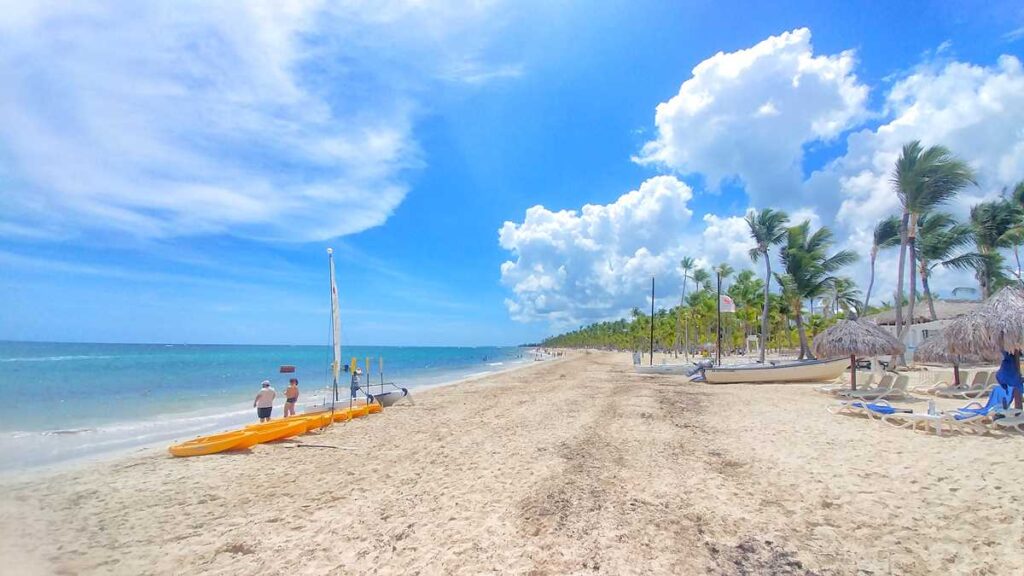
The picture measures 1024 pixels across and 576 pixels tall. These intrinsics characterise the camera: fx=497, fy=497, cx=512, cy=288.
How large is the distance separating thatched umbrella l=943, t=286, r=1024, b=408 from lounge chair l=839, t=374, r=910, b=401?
210 centimetres

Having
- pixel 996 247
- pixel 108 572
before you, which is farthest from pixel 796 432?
pixel 996 247

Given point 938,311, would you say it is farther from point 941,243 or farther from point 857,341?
point 857,341

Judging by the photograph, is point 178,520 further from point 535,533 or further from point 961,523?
point 961,523

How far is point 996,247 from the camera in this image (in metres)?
24.7

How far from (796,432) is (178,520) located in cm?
930

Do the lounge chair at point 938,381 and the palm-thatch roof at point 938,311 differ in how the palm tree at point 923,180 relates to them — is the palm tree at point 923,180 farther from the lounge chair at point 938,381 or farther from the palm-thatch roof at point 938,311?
the palm-thatch roof at point 938,311

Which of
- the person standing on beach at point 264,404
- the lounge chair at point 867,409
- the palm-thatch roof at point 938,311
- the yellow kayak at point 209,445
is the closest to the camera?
the yellow kayak at point 209,445

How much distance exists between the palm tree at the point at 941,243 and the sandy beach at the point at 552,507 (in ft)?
67.4

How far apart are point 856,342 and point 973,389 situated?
3045 millimetres

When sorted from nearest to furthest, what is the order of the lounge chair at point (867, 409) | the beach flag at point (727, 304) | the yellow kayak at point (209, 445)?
the yellow kayak at point (209, 445) → the lounge chair at point (867, 409) → the beach flag at point (727, 304)

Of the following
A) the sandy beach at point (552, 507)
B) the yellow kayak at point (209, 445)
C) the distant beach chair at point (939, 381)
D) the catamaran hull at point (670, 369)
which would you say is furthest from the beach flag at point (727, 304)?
the yellow kayak at point (209, 445)

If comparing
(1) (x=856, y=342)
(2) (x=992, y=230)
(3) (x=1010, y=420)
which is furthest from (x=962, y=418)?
(2) (x=992, y=230)

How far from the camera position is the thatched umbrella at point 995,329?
31.3 feet

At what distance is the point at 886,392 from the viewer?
506 inches
